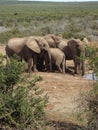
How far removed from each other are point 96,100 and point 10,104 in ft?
5.22

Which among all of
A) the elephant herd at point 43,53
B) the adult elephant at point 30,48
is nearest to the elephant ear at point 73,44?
the elephant herd at point 43,53

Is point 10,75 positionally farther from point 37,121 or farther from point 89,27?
point 89,27

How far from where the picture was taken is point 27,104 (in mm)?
8211

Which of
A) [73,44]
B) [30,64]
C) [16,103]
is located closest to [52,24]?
[73,44]

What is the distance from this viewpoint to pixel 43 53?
1652cm

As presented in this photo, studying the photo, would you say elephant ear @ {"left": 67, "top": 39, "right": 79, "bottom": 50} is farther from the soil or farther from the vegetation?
the vegetation

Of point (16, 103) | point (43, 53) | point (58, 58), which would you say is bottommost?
point (58, 58)

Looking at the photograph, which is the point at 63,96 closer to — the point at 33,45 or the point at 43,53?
the point at 33,45

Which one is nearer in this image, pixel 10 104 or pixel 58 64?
pixel 10 104

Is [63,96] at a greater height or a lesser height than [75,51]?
greater

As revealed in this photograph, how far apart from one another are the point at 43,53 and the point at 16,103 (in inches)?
332

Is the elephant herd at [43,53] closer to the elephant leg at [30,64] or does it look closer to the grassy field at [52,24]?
the elephant leg at [30,64]

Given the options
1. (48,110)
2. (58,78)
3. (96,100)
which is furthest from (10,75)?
(58,78)

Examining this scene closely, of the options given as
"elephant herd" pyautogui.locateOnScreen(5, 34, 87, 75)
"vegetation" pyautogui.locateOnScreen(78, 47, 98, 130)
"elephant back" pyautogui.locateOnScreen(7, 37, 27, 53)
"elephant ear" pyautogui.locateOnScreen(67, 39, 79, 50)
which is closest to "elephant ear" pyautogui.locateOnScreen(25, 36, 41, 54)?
"elephant herd" pyautogui.locateOnScreen(5, 34, 87, 75)
